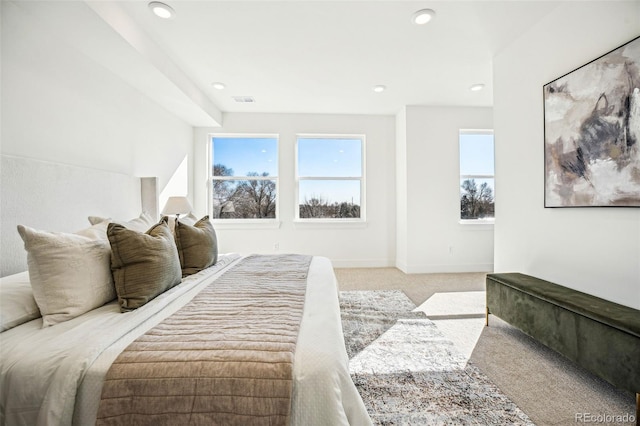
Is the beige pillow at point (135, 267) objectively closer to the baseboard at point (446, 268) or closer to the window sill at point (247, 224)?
the window sill at point (247, 224)

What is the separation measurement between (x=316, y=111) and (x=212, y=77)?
1743mm

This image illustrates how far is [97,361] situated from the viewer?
933mm

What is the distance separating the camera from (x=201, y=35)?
8.11 feet

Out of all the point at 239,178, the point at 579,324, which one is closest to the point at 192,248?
the point at 579,324

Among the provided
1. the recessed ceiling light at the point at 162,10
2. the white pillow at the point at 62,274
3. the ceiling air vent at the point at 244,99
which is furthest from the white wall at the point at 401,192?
the white pillow at the point at 62,274

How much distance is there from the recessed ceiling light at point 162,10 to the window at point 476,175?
4.19 m

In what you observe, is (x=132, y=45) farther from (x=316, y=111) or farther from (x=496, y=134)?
(x=496, y=134)

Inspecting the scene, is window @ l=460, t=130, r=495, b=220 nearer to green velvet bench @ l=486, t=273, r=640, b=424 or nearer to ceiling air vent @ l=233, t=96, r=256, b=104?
green velvet bench @ l=486, t=273, r=640, b=424

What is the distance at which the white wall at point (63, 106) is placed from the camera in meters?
1.73

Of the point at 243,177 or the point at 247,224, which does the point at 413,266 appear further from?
the point at 243,177

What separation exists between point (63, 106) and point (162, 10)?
104cm

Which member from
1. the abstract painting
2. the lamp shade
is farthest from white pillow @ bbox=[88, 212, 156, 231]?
the abstract painting

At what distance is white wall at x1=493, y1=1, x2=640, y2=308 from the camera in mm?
1729

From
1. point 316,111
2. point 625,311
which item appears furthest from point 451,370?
point 316,111
